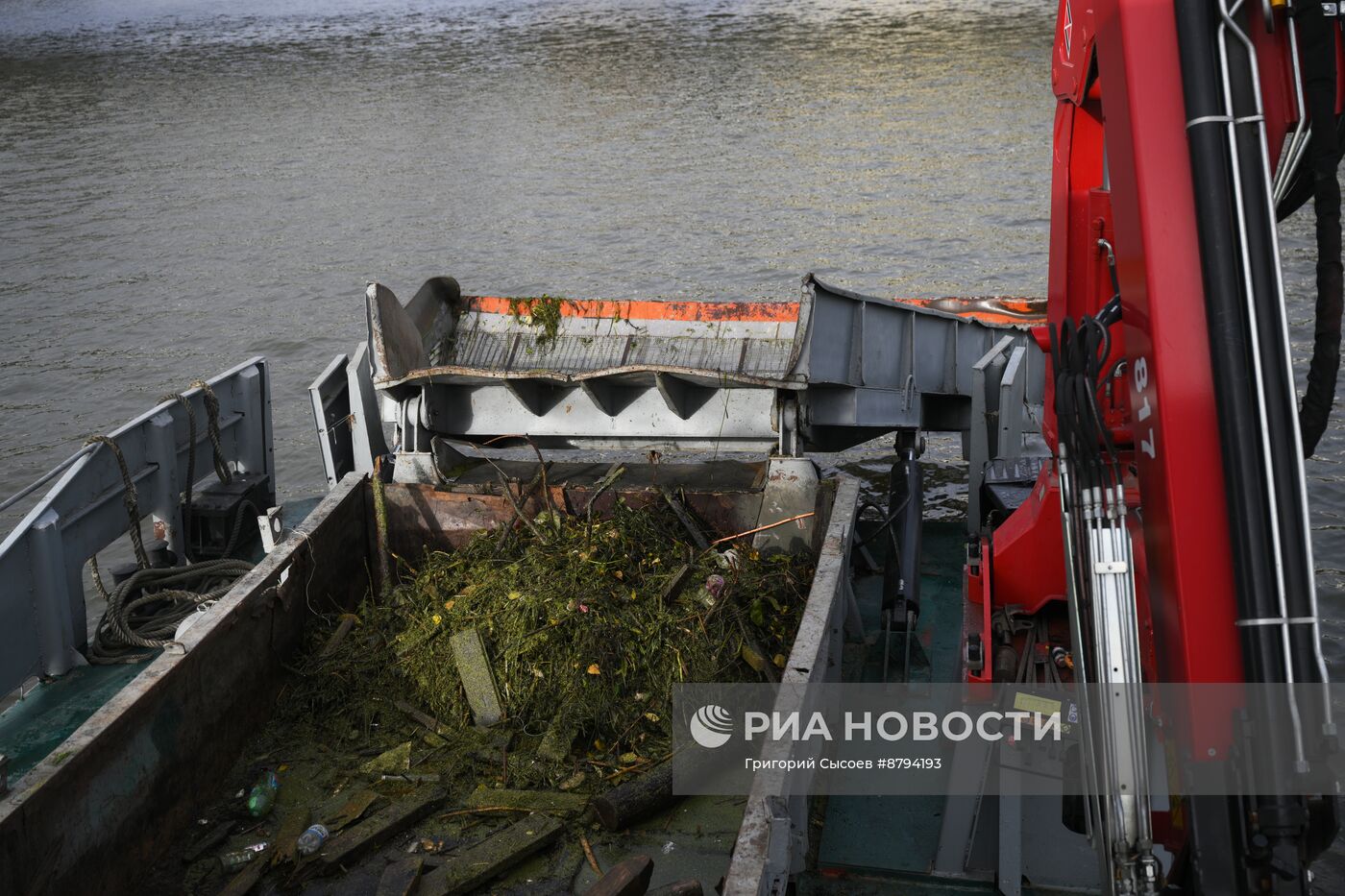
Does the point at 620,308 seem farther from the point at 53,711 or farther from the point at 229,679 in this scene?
the point at 53,711

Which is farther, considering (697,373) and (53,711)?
(53,711)

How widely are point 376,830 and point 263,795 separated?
1.71 feet

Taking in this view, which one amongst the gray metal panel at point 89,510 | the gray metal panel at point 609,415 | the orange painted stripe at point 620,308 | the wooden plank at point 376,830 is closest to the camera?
the wooden plank at point 376,830

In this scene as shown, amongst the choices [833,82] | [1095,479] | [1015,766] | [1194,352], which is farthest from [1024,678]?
[833,82]

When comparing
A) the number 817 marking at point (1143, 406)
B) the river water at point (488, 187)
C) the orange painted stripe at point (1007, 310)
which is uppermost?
the river water at point (488, 187)

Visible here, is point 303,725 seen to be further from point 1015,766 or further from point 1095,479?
point 1095,479

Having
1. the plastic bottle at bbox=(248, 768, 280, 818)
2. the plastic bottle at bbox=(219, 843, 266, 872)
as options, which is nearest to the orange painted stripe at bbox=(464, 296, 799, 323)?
the plastic bottle at bbox=(248, 768, 280, 818)

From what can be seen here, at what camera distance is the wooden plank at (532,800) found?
4.40 m

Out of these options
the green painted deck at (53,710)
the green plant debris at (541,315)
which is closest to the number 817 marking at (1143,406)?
the green painted deck at (53,710)

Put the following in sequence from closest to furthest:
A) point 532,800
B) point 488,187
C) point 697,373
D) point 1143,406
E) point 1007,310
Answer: point 1143,406, point 532,800, point 697,373, point 1007,310, point 488,187

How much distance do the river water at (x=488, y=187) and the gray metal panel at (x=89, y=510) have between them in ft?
8.12

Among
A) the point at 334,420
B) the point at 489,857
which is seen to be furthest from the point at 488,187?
the point at 489,857

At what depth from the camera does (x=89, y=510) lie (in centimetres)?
634

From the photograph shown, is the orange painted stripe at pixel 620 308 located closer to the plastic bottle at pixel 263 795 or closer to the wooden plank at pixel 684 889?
the plastic bottle at pixel 263 795
